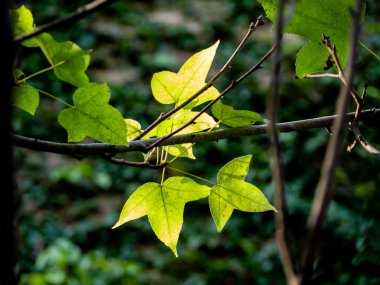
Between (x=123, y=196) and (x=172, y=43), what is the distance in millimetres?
Answer: 2380

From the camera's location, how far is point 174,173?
387 cm

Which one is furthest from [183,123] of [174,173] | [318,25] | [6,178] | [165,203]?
[174,173]

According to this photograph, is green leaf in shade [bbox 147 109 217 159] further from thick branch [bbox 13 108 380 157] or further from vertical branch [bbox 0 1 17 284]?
vertical branch [bbox 0 1 17 284]

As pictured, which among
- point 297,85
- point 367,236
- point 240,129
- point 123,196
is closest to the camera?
point 240,129

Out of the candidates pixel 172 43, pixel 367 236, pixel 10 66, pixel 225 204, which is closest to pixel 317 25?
pixel 225 204

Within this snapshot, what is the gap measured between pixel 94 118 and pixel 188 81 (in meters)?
0.16

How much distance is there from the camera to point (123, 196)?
3818 millimetres

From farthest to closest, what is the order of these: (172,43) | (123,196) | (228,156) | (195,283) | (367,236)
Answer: (172,43)
(228,156)
(123,196)
(195,283)
(367,236)

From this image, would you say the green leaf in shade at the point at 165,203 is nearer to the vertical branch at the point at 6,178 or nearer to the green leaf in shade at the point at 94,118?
the green leaf in shade at the point at 94,118

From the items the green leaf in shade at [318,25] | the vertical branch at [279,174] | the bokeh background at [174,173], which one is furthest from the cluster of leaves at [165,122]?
the bokeh background at [174,173]

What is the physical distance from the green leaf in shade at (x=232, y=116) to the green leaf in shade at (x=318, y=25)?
0.12 metres

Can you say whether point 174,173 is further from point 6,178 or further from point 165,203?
point 6,178

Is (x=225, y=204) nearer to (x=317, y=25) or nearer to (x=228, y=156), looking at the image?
(x=317, y=25)

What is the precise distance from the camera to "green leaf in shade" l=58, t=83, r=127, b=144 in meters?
0.58
